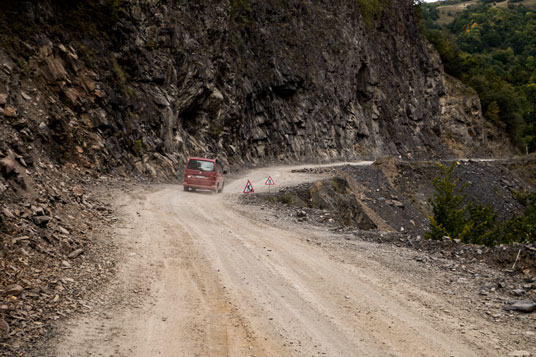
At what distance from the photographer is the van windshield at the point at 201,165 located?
2080cm

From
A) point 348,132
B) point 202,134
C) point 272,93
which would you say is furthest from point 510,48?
point 202,134

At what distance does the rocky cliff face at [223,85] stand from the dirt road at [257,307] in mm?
5004

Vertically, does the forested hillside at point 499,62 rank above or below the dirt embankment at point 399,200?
above

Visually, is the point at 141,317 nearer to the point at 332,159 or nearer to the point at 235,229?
the point at 235,229

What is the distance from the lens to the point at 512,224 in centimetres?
1894

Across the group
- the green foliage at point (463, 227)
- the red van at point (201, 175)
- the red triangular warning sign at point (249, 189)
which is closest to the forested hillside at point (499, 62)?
the green foliage at point (463, 227)

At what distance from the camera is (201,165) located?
20.8m

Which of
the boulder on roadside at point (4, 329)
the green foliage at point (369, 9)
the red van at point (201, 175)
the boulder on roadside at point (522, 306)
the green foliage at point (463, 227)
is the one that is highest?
the green foliage at point (369, 9)

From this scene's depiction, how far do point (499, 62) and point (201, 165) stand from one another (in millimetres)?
142012

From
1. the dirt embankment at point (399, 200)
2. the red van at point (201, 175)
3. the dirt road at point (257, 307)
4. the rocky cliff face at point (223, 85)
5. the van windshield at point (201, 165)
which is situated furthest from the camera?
→ the van windshield at point (201, 165)

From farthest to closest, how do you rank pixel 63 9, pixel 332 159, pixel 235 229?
pixel 332 159 < pixel 63 9 < pixel 235 229

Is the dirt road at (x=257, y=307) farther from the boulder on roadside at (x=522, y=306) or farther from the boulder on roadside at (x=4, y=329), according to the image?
the boulder on roadside at (x=522, y=306)

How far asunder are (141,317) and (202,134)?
28.0 meters

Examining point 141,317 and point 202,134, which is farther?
point 202,134
